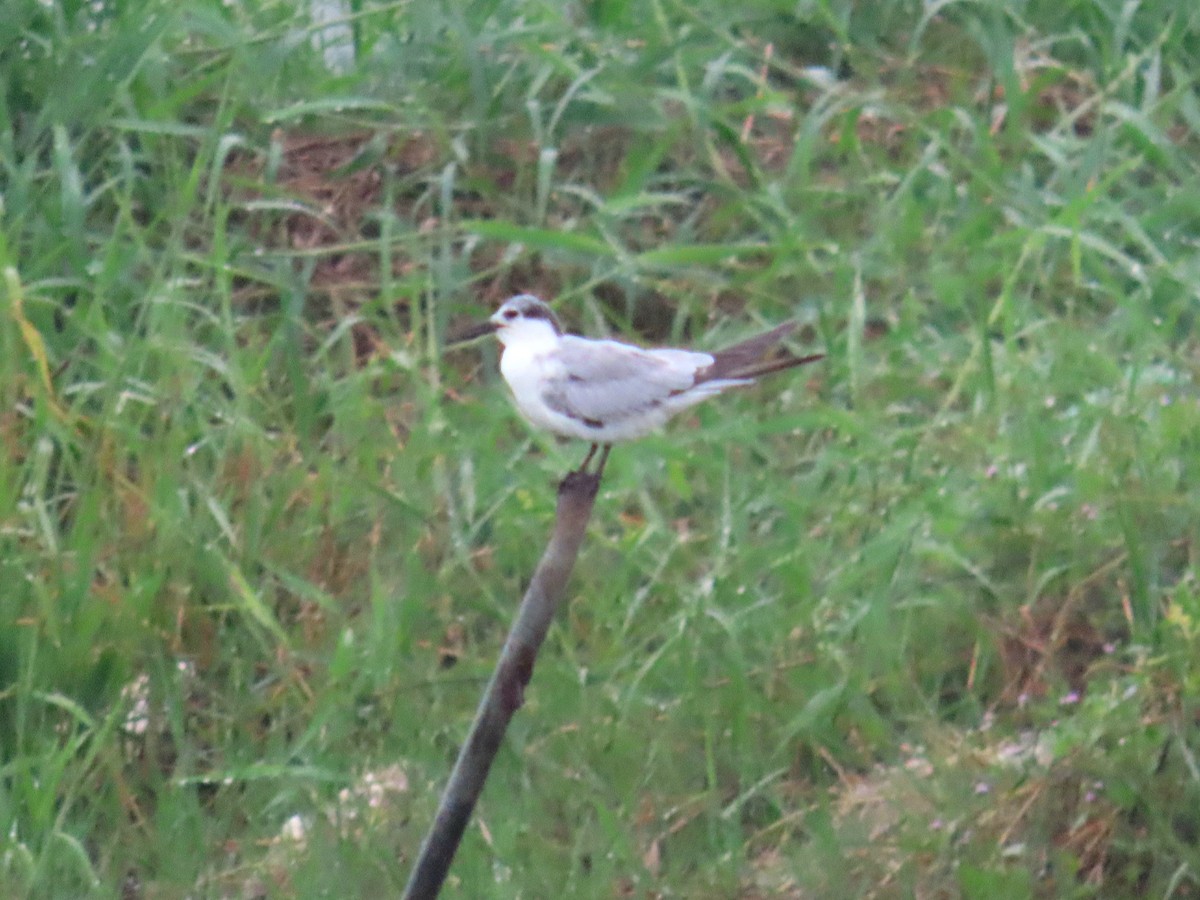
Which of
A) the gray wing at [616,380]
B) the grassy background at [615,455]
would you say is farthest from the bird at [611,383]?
the grassy background at [615,455]

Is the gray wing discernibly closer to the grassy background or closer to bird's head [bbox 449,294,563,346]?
bird's head [bbox 449,294,563,346]

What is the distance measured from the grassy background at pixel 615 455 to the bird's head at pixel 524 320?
710mm

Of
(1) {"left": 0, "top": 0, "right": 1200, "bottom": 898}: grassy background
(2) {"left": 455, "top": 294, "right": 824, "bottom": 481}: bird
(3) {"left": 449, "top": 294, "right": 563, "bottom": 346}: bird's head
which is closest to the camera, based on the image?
(2) {"left": 455, "top": 294, "right": 824, "bottom": 481}: bird

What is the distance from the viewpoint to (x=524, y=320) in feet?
11.6

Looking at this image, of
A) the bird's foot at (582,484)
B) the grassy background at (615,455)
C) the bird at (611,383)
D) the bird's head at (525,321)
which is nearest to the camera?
the bird's foot at (582,484)

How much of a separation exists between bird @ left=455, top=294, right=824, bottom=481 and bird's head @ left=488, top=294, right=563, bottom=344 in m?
0.07

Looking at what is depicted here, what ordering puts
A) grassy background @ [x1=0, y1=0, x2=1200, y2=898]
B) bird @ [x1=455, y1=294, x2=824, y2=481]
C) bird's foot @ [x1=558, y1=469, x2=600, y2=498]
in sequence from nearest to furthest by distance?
bird's foot @ [x1=558, y1=469, x2=600, y2=498] < bird @ [x1=455, y1=294, x2=824, y2=481] < grassy background @ [x1=0, y1=0, x2=1200, y2=898]

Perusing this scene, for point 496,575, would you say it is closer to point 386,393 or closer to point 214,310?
point 386,393

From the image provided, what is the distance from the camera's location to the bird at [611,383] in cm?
318

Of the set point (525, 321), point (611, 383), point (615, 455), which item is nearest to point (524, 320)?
point (525, 321)

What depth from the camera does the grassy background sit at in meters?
3.72

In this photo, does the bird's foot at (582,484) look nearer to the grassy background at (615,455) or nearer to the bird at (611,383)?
the bird at (611,383)

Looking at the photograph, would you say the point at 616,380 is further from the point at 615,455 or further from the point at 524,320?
the point at 615,455

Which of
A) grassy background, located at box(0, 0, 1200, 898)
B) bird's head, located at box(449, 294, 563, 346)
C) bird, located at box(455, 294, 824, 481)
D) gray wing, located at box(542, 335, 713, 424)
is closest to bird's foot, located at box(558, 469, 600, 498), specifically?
bird, located at box(455, 294, 824, 481)
